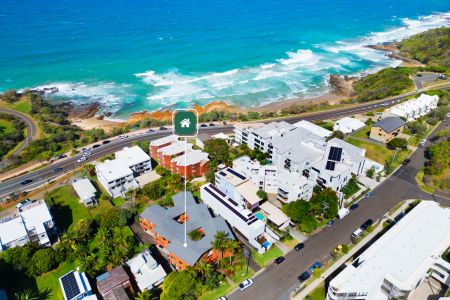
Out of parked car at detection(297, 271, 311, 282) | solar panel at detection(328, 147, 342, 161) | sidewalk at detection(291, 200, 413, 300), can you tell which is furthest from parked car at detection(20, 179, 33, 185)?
solar panel at detection(328, 147, 342, 161)

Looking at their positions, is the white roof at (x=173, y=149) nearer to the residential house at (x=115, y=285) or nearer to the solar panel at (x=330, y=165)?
the residential house at (x=115, y=285)

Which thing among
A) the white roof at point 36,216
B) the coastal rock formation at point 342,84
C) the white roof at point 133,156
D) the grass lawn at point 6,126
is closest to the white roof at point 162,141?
the white roof at point 133,156

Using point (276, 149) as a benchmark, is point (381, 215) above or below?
below

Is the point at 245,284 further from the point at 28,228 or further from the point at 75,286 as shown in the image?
the point at 28,228

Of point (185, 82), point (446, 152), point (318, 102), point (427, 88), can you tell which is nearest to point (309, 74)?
point (318, 102)

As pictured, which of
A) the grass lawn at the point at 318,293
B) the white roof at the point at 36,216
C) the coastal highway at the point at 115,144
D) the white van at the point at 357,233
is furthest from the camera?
the coastal highway at the point at 115,144

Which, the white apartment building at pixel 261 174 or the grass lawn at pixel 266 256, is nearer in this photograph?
the grass lawn at pixel 266 256

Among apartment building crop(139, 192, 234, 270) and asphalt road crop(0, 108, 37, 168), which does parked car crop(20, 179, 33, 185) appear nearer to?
asphalt road crop(0, 108, 37, 168)

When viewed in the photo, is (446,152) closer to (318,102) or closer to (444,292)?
(444,292)
